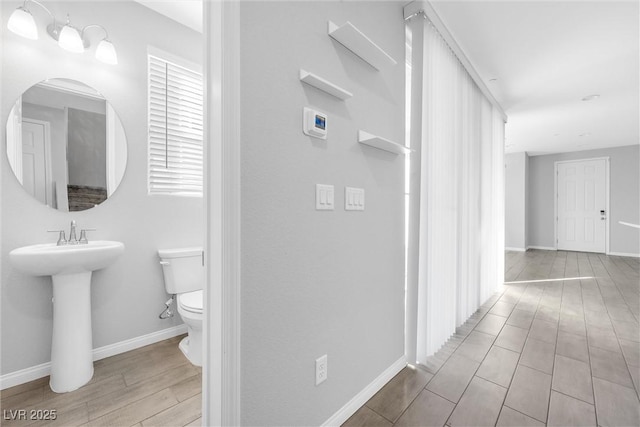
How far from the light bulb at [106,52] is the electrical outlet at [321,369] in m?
2.37

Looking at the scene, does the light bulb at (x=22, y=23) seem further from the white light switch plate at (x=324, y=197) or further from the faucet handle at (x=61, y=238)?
the white light switch plate at (x=324, y=197)

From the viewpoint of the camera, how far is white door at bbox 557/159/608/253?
6512 mm

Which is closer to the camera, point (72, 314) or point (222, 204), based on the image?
point (222, 204)

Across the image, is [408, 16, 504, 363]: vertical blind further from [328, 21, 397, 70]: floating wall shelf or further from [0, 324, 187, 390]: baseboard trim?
[0, 324, 187, 390]: baseboard trim

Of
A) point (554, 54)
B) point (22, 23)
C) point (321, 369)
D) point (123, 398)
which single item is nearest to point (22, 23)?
Answer: point (22, 23)

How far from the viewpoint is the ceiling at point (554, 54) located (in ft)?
6.54

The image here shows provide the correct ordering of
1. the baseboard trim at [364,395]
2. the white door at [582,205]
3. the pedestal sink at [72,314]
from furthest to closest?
1. the white door at [582,205]
2. the pedestal sink at [72,314]
3. the baseboard trim at [364,395]

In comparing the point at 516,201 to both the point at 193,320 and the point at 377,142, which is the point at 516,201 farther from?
the point at 193,320

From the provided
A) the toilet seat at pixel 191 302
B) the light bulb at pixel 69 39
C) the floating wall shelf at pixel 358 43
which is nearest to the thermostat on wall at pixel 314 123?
the floating wall shelf at pixel 358 43

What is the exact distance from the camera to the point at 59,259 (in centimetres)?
150

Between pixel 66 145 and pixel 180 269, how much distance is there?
115cm

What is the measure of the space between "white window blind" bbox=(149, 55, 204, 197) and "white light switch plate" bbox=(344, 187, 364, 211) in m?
1.62

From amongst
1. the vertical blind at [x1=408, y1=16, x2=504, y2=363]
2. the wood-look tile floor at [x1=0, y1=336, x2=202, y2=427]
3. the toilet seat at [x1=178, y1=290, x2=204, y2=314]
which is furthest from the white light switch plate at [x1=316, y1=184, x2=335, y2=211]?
the wood-look tile floor at [x1=0, y1=336, x2=202, y2=427]

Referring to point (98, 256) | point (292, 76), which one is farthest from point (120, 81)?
point (292, 76)
